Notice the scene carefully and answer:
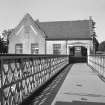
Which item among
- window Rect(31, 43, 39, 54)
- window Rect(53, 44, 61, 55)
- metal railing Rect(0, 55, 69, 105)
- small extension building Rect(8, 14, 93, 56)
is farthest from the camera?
window Rect(31, 43, 39, 54)

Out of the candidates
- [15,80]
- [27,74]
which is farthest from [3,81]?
[27,74]

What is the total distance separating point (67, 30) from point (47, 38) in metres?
5.15

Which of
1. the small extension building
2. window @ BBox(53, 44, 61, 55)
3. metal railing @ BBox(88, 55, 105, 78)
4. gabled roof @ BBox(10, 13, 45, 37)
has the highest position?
gabled roof @ BBox(10, 13, 45, 37)

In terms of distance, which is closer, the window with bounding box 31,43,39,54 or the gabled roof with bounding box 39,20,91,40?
the window with bounding box 31,43,39,54

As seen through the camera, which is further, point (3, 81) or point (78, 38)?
point (78, 38)

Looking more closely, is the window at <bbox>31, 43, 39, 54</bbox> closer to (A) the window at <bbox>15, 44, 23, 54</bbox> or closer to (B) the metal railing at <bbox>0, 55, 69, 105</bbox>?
(A) the window at <bbox>15, 44, 23, 54</bbox>

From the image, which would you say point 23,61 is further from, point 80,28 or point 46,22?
point 46,22

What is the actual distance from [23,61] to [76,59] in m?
30.1

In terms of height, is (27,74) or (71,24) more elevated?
(71,24)

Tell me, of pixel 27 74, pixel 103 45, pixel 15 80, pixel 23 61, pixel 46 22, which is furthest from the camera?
pixel 103 45

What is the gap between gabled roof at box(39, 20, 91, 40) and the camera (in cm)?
3159

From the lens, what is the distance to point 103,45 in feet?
246

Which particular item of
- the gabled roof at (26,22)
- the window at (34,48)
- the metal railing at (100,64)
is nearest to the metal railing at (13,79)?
the metal railing at (100,64)

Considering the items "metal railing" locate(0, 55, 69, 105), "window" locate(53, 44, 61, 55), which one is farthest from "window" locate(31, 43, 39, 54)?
"metal railing" locate(0, 55, 69, 105)
